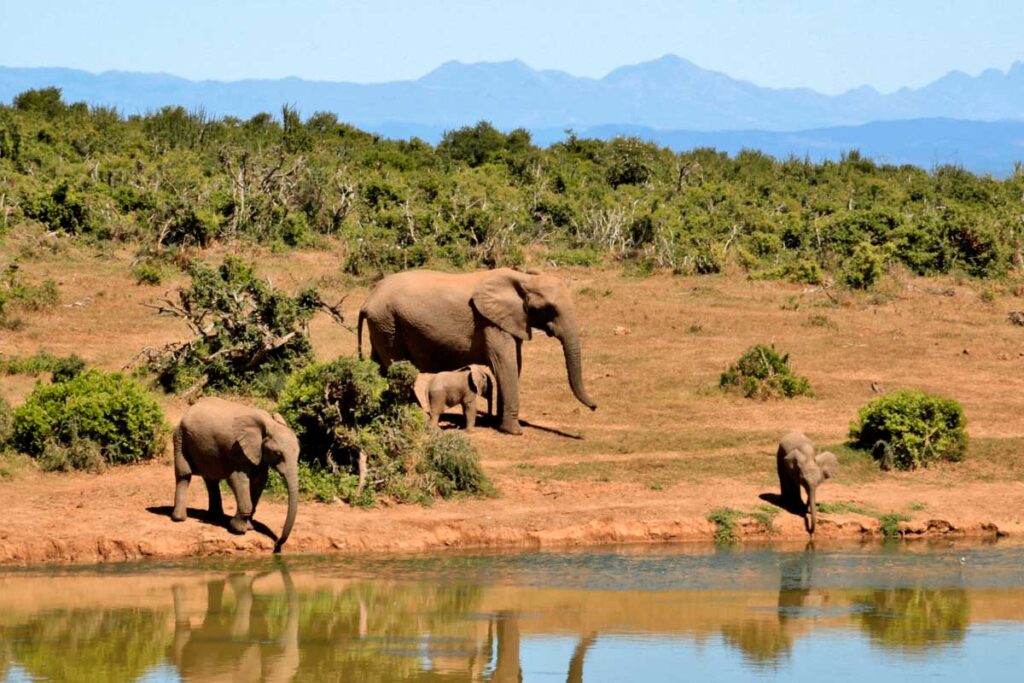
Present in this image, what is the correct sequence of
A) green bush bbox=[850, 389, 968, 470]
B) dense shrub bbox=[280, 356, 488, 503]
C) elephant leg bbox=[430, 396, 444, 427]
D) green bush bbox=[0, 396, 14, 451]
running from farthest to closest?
1. elephant leg bbox=[430, 396, 444, 427]
2. green bush bbox=[850, 389, 968, 470]
3. green bush bbox=[0, 396, 14, 451]
4. dense shrub bbox=[280, 356, 488, 503]

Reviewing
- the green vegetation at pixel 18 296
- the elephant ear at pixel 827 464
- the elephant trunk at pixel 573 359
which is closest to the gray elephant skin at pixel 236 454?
the elephant ear at pixel 827 464

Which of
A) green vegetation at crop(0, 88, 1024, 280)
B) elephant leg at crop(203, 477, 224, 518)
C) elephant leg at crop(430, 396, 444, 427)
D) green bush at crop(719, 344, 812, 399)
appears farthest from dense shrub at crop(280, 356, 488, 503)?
green vegetation at crop(0, 88, 1024, 280)

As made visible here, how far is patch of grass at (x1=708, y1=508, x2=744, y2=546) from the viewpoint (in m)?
18.6

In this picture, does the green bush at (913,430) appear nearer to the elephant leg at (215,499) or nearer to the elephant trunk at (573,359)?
the elephant trunk at (573,359)

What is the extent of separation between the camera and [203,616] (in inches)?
593

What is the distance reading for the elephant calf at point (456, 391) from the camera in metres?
21.9

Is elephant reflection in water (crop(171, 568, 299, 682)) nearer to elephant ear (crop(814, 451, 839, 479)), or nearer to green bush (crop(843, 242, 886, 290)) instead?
elephant ear (crop(814, 451, 839, 479))

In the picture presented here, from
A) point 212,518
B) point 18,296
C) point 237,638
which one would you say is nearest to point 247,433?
point 212,518

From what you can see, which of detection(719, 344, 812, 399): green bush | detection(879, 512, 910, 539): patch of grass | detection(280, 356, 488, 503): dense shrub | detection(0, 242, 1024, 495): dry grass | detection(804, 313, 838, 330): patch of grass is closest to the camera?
detection(879, 512, 910, 539): patch of grass

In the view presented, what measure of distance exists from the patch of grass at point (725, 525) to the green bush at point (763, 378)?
5761 millimetres

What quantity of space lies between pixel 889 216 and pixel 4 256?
56.9ft

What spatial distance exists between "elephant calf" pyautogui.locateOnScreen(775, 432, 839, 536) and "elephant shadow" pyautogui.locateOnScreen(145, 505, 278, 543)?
5253 millimetres

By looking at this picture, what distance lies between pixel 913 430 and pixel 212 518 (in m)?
8.26

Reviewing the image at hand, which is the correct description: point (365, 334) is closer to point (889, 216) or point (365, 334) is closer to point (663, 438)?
point (663, 438)
